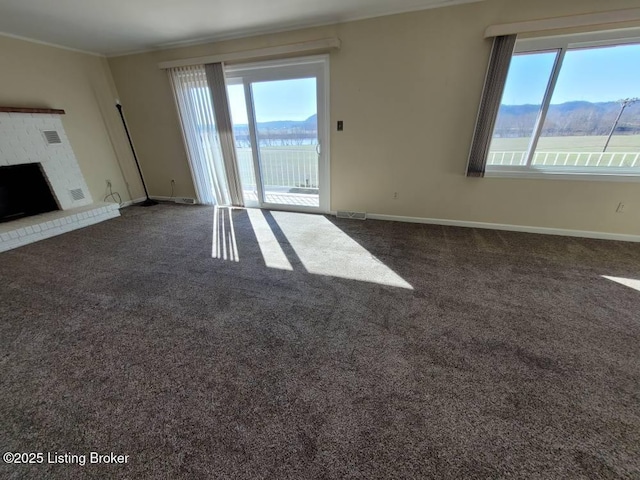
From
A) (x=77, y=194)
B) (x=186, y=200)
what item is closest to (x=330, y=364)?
(x=186, y=200)

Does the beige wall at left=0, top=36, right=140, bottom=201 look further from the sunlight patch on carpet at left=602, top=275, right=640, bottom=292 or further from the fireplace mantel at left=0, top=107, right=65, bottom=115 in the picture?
the sunlight patch on carpet at left=602, top=275, right=640, bottom=292

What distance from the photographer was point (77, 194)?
3947 millimetres

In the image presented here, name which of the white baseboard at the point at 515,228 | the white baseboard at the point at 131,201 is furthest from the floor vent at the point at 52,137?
the white baseboard at the point at 515,228

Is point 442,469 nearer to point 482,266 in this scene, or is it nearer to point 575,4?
point 482,266

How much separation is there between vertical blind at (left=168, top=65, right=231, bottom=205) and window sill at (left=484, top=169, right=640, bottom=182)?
3.89m

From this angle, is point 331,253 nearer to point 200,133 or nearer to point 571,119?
point 571,119

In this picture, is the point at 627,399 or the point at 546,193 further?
the point at 546,193

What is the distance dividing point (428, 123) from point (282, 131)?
2.02 metres

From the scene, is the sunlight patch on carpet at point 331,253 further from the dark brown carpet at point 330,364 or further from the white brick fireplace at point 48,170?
the white brick fireplace at point 48,170

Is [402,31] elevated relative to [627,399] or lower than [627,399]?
elevated

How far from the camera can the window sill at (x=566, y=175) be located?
8.76ft

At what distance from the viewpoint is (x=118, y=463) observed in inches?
42.9

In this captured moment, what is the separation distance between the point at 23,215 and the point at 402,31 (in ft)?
17.5

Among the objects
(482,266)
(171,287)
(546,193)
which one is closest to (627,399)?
(482,266)
